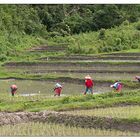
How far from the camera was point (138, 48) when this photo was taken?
105 ft

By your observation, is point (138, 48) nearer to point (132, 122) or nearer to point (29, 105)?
point (29, 105)

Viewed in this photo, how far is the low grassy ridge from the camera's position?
44.8 feet

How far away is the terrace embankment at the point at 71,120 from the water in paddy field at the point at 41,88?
476 cm

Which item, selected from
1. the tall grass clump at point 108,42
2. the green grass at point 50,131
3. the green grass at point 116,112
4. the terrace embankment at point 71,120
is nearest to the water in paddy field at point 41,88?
the green grass at point 116,112

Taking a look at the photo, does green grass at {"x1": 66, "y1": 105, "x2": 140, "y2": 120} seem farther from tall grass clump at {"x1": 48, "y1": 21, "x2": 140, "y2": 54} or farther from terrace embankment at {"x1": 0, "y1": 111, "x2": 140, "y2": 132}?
tall grass clump at {"x1": 48, "y1": 21, "x2": 140, "y2": 54}

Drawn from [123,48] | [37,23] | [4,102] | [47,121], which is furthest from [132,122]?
[37,23]

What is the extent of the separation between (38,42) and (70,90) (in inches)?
849

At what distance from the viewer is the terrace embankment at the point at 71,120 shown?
1132 centimetres

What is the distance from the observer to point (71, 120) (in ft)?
39.5

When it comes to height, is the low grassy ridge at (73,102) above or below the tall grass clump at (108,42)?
below

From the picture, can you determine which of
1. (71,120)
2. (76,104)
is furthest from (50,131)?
(76,104)

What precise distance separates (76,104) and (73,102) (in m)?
0.64

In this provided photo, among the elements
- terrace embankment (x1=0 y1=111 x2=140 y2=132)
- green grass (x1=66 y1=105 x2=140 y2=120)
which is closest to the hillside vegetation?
green grass (x1=66 y1=105 x2=140 y2=120)

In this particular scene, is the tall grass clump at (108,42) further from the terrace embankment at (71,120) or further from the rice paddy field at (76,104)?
the terrace embankment at (71,120)
